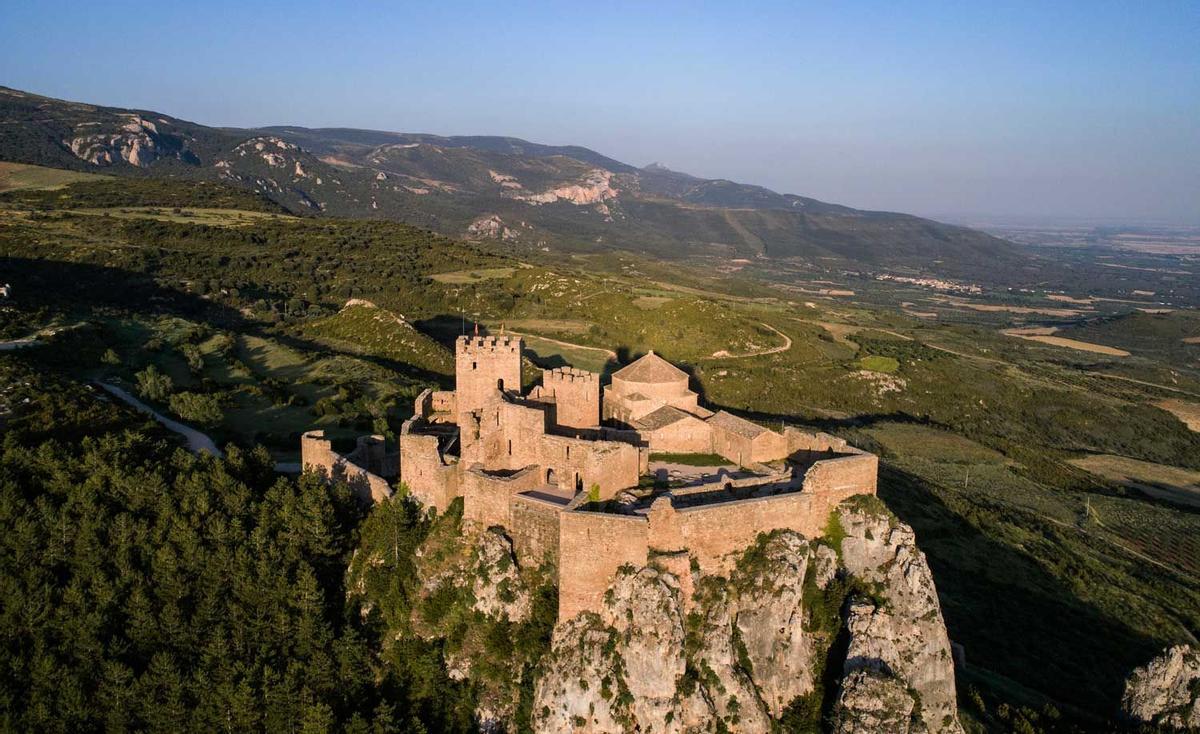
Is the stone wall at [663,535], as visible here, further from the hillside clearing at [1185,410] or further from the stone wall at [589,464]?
the hillside clearing at [1185,410]

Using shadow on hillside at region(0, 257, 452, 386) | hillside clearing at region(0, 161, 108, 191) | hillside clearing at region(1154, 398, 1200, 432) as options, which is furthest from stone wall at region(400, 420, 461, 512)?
hillside clearing at region(0, 161, 108, 191)

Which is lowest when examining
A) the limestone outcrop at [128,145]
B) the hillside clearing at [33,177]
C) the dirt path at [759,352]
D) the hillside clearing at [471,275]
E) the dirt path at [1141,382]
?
the dirt path at [1141,382]

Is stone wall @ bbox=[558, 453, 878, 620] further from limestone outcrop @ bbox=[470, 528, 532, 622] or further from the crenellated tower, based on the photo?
the crenellated tower

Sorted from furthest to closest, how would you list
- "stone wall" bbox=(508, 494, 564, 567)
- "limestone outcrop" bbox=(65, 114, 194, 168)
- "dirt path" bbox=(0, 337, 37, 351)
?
"limestone outcrop" bbox=(65, 114, 194, 168) → "dirt path" bbox=(0, 337, 37, 351) → "stone wall" bbox=(508, 494, 564, 567)

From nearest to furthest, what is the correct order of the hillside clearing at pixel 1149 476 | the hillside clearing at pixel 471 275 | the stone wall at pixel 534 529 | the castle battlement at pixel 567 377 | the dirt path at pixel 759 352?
the stone wall at pixel 534 529
the castle battlement at pixel 567 377
the hillside clearing at pixel 1149 476
the dirt path at pixel 759 352
the hillside clearing at pixel 471 275

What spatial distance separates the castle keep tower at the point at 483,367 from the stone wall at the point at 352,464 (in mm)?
3822

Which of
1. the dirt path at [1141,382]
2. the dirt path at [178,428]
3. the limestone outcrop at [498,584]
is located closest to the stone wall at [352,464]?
the dirt path at [178,428]

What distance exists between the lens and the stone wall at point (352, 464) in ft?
86.4

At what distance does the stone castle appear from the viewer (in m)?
20.2

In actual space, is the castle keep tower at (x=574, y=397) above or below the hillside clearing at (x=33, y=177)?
below

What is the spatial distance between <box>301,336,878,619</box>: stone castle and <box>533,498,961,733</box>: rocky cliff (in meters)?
0.66

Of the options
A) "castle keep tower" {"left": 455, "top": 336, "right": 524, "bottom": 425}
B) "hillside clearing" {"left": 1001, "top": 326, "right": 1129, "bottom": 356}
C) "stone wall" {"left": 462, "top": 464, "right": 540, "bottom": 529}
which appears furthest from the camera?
"hillside clearing" {"left": 1001, "top": 326, "right": 1129, "bottom": 356}

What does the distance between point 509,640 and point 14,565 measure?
49.0 ft

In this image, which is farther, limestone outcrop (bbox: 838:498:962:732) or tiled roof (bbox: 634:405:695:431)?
tiled roof (bbox: 634:405:695:431)
